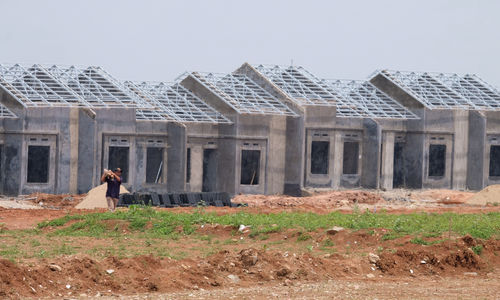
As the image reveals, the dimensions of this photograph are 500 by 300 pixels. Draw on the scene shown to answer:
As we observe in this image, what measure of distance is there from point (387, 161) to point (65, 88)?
51.8 feet

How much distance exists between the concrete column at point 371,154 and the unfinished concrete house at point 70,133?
32.5ft

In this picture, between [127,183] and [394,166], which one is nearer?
[127,183]

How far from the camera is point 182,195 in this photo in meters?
30.2

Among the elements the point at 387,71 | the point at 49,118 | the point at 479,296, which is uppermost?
the point at 387,71

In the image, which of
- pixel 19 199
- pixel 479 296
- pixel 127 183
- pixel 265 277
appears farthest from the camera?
pixel 127 183

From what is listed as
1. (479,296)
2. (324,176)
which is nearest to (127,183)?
(324,176)

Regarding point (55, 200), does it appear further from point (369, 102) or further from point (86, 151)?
point (369, 102)

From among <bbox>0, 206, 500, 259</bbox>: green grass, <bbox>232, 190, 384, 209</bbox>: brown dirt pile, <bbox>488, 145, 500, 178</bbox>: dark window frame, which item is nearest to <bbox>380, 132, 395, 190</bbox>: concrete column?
<bbox>232, 190, 384, 209</bbox>: brown dirt pile

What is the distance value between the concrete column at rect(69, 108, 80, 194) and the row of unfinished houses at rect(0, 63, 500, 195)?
4 centimetres

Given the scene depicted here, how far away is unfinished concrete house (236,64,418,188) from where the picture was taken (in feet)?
135

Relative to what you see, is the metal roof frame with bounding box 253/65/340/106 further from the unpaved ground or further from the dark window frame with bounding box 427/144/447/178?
the unpaved ground

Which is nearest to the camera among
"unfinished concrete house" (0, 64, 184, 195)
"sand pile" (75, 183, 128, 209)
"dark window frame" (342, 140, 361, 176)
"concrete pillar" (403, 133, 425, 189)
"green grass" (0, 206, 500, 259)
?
"green grass" (0, 206, 500, 259)

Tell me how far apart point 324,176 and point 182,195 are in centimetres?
1272

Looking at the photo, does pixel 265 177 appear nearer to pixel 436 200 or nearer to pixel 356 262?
pixel 436 200
